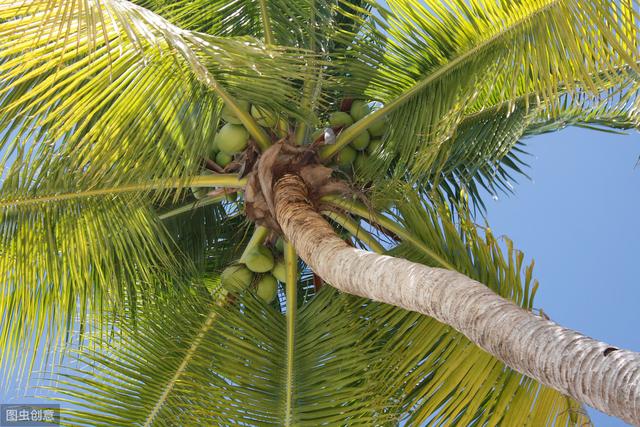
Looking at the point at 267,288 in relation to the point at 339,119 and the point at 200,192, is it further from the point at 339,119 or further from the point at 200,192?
the point at 339,119

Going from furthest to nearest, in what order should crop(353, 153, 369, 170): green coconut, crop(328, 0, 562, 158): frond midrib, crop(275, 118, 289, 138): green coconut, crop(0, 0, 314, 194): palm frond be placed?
crop(353, 153, 369, 170): green coconut
crop(275, 118, 289, 138): green coconut
crop(328, 0, 562, 158): frond midrib
crop(0, 0, 314, 194): palm frond

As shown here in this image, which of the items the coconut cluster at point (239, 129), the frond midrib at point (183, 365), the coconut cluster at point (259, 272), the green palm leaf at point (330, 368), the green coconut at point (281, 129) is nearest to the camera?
the green palm leaf at point (330, 368)

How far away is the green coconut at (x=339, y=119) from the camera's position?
4.86 meters

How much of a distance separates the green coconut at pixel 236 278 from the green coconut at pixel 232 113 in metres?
0.82

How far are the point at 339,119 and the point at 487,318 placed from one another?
221 centimetres

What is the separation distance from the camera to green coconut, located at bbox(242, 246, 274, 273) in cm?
480

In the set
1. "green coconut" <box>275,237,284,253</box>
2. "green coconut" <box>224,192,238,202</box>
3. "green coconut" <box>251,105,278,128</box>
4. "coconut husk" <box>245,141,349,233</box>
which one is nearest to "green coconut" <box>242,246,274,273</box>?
"green coconut" <box>275,237,284,253</box>

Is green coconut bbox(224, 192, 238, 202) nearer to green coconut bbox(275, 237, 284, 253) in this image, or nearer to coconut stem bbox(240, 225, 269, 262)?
coconut stem bbox(240, 225, 269, 262)

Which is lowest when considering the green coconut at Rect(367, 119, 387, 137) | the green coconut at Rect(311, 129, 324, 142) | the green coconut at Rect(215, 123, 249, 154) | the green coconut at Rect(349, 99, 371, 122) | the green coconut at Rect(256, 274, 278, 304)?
the green coconut at Rect(256, 274, 278, 304)

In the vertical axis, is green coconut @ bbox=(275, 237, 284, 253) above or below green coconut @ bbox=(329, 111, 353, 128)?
below

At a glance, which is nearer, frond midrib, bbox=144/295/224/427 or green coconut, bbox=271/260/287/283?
frond midrib, bbox=144/295/224/427

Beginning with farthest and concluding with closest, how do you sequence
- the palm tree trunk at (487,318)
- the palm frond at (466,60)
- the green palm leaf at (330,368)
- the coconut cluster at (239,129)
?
the coconut cluster at (239,129) → the green palm leaf at (330,368) → the palm frond at (466,60) → the palm tree trunk at (487,318)

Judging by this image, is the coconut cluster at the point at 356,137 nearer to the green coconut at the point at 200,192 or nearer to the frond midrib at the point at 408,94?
the frond midrib at the point at 408,94

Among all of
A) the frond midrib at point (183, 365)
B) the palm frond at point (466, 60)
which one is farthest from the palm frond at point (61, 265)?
the palm frond at point (466, 60)
